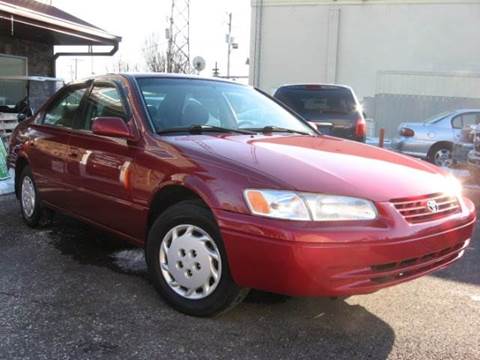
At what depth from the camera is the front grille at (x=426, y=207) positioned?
3.16 metres

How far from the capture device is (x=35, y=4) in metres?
13.0

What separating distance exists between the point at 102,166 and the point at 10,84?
36.1ft

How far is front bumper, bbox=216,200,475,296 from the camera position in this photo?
2.95 m

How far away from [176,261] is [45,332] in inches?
33.6

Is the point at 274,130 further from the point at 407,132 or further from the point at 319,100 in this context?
the point at 407,132

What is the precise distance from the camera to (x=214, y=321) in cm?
344

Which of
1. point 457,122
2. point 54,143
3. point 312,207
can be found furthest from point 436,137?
point 312,207

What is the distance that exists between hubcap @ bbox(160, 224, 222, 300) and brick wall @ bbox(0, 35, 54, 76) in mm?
11790

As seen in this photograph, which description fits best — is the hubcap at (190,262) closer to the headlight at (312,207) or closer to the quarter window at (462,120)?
the headlight at (312,207)

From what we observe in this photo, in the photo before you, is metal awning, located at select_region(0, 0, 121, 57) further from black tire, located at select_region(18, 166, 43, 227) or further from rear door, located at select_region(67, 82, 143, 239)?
rear door, located at select_region(67, 82, 143, 239)

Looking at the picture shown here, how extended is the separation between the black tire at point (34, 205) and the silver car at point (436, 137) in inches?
359

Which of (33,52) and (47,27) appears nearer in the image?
(47,27)

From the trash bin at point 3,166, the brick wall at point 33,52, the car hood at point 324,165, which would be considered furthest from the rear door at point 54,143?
the brick wall at point 33,52

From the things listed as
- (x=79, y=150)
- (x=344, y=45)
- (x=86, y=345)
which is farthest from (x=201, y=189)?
(x=344, y=45)
